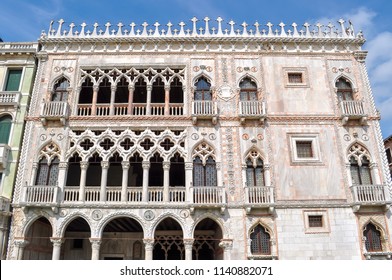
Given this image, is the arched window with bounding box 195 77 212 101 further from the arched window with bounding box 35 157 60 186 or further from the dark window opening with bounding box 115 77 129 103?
the arched window with bounding box 35 157 60 186

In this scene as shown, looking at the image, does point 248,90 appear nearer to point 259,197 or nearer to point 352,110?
point 352,110

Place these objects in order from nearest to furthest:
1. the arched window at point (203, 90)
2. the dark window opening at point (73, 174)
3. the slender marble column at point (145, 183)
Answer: the slender marble column at point (145, 183), the arched window at point (203, 90), the dark window opening at point (73, 174)

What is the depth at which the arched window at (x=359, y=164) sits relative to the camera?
18.9 meters

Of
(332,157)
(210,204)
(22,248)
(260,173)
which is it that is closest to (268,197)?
(260,173)

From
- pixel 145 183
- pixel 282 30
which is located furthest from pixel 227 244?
pixel 282 30

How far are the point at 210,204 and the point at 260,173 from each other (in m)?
3.39

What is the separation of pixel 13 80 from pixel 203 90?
11352mm

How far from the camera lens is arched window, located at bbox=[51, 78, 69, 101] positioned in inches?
814

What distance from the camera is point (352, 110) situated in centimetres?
1962

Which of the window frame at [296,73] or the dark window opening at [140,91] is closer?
the window frame at [296,73]

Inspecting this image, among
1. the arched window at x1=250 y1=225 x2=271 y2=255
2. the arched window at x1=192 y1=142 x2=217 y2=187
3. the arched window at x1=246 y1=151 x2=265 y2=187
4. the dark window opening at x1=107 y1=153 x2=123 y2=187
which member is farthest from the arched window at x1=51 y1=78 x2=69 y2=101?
the arched window at x1=250 y1=225 x2=271 y2=255

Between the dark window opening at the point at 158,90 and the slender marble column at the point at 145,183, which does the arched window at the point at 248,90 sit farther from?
the slender marble column at the point at 145,183

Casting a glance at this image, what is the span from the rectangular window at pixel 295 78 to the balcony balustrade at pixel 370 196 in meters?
6.75

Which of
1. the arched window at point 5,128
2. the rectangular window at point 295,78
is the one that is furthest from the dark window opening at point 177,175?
the arched window at point 5,128
